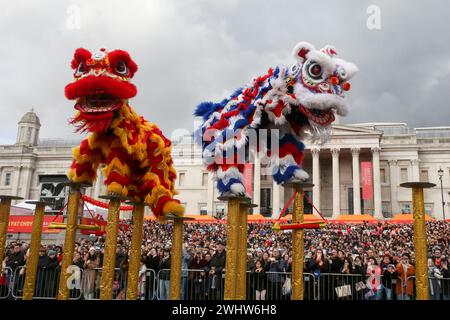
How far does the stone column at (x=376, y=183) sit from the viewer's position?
42.0 m

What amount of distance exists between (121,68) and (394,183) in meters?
44.8

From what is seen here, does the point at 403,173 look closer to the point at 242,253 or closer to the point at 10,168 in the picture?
the point at 242,253

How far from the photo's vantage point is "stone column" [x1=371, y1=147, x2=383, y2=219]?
42.0m

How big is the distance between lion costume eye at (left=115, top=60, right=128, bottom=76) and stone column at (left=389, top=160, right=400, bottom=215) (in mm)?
44334

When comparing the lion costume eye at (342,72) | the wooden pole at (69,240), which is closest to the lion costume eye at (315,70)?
the lion costume eye at (342,72)

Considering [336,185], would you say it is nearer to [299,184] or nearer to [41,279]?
[41,279]

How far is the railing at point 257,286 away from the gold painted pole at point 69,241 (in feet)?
9.09

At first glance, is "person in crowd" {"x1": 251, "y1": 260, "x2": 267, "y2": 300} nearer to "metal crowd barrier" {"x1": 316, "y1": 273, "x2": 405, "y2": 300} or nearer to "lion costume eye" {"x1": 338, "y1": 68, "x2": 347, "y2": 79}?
"metal crowd barrier" {"x1": 316, "y1": 273, "x2": 405, "y2": 300}

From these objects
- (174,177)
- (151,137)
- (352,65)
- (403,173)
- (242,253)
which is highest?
(403,173)

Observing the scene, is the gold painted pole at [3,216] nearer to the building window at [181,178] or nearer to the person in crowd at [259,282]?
the person in crowd at [259,282]

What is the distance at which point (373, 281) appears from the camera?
9047 mm

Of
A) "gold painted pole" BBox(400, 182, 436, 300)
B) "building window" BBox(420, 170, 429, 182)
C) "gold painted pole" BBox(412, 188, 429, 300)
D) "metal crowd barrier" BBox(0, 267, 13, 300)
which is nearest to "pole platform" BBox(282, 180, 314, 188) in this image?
"gold painted pole" BBox(400, 182, 436, 300)
